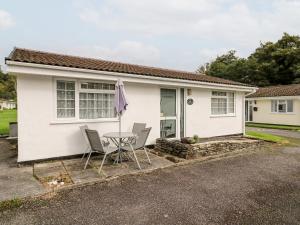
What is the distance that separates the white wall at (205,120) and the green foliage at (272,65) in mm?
24236

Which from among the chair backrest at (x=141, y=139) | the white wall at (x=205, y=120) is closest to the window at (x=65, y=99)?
the chair backrest at (x=141, y=139)

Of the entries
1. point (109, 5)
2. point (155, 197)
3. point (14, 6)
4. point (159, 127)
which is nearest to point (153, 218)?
point (155, 197)

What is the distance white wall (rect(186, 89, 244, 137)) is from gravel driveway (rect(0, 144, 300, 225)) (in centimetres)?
404

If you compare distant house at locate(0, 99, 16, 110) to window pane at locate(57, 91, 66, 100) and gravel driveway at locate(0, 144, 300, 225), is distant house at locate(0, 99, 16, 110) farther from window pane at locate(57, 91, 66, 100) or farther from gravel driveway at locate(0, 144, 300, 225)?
gravel driveway at locate(0, 144, 300, 225)

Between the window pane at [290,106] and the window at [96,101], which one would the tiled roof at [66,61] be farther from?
the window pane at [290,106]

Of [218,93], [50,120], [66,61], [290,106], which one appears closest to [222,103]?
[218,93]

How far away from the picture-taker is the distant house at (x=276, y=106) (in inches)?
734

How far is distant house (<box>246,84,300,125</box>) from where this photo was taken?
61.2 ft

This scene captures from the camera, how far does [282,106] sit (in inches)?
778

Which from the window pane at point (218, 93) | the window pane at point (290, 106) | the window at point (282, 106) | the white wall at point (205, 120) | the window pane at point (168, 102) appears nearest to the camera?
the window pane at point (168, 102)

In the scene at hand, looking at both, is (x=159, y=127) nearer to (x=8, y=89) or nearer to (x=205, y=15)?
(x=205, y=15)

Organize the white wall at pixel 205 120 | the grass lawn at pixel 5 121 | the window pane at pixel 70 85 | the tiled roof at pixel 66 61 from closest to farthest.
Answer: the tiled roof at pixel 66 61, the window pane at pixel 70 85, the white wall at pixel 205 120, the grass lawn at pixel 5 121

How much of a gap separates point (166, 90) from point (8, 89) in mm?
64480

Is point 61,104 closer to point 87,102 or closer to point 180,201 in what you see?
point 87,102
